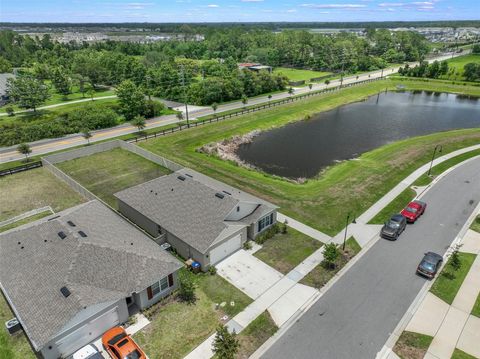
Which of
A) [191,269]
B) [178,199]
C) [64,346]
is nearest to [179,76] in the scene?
[178,199]

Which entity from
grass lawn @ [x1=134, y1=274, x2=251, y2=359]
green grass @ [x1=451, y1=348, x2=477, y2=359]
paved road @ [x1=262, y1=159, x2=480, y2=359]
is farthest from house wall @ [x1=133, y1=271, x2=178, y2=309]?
green grass @ [x1=451, y1=348, x2=477, y2=359]

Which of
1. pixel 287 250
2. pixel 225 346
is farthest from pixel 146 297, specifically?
pixel 287 250

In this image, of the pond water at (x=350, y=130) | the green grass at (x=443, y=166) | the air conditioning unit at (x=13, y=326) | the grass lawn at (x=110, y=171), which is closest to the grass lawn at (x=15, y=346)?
the air conditioning unit at (x=13, y=326)

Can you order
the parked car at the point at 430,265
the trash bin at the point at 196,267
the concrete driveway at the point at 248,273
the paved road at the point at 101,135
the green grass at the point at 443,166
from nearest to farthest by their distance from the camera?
the concrete driveway at the point at 248,273, the parked car at the point at 430,265, the trash bin at the point at 196,267, the green grass at the point at 443,166, the paved road at the point at 101,135

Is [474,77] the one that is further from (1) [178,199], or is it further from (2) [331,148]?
(1) [178,199]

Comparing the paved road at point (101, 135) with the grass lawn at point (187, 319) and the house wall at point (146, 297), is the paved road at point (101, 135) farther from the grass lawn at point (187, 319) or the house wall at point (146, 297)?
the grass lawn at point (187, 319)

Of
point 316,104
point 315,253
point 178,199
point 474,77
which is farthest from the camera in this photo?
point 474,77

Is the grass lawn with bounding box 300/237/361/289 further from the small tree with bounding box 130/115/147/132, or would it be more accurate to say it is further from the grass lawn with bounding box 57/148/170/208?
the small tree with bounding box 130/115/147/132
